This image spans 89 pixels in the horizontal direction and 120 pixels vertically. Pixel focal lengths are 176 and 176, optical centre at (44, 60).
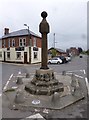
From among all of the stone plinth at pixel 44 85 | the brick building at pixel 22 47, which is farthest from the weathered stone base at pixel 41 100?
the brick building at pixel 22 47

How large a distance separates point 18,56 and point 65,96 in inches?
1093

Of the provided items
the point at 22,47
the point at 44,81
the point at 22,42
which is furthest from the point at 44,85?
the point at 22,42

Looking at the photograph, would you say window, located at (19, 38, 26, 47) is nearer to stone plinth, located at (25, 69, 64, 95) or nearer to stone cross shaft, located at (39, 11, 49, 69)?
stone cross shaft, located at (39, 11, 49, 69)

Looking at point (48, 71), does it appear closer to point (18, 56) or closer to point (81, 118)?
point (81, 118)

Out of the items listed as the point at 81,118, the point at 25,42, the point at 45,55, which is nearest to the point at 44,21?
the point at 45,55

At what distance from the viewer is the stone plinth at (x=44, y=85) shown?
32.6 ft

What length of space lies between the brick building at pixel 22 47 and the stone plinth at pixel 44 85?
2344 cm

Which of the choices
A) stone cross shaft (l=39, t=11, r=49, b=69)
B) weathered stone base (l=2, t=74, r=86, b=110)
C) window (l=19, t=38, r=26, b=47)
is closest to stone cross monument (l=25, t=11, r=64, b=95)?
stone cross shaft (l=39, t=11, r=49, b=69)

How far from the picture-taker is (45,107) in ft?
26.9

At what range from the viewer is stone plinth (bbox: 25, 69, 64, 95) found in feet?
32.6

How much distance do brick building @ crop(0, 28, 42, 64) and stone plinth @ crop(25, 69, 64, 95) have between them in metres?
23.4

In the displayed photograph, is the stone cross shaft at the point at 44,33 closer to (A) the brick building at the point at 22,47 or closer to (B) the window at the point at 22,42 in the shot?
(A) the brick building at the point at 22,47

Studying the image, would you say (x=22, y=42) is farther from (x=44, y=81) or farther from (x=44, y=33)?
(x=44, y=81)

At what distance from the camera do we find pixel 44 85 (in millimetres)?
10312
